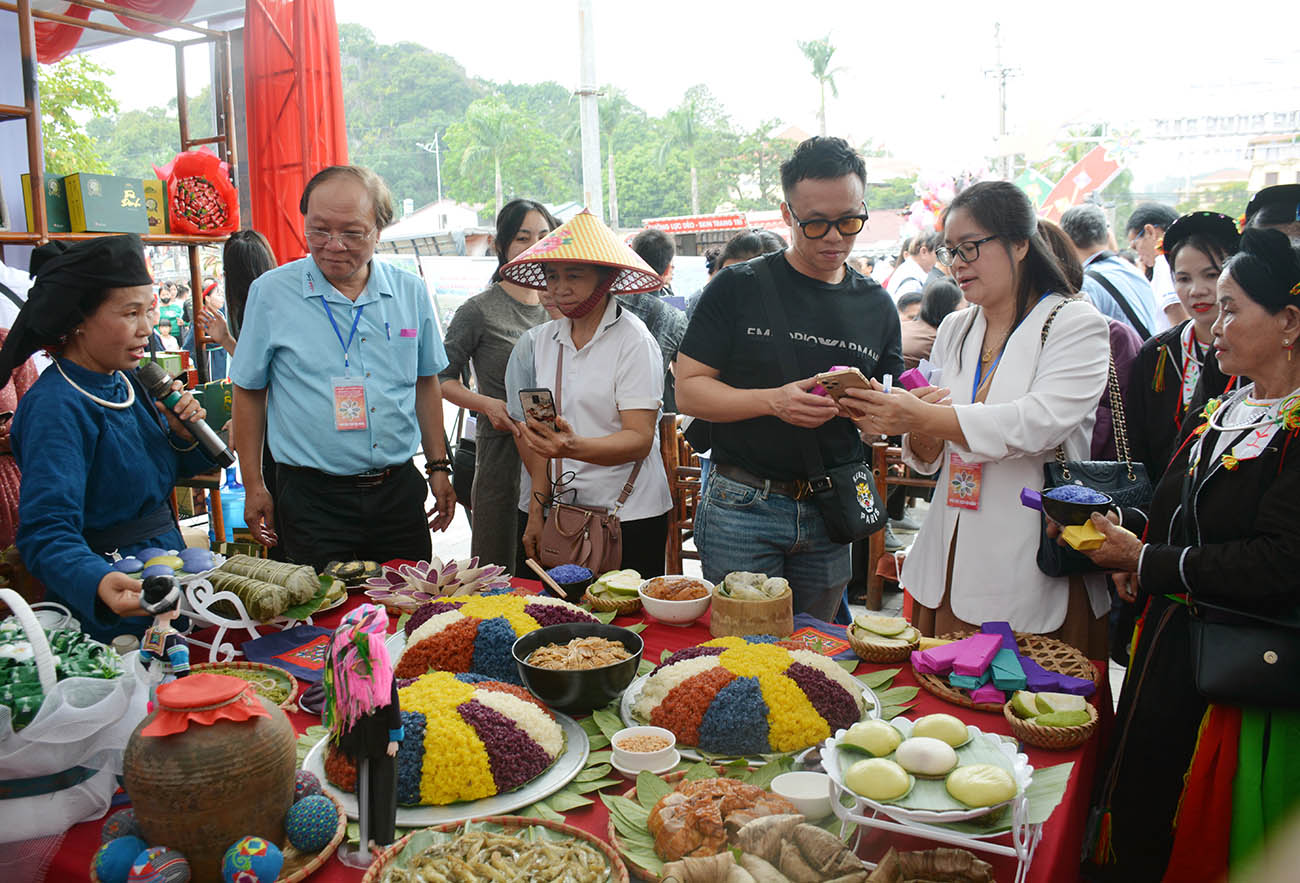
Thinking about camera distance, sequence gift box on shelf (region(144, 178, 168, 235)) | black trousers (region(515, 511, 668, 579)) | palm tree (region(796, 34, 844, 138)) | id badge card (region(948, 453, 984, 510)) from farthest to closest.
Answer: palm tree (region(796, 34, 844, 138))
gift box on shelf (region(144, 178, 168, 235))
black trousers (region(515, 511, 668, 579))
id badge card (region(948, 453, 984, 510))

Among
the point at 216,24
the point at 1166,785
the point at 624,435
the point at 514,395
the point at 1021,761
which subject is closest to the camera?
the point at 1021,761

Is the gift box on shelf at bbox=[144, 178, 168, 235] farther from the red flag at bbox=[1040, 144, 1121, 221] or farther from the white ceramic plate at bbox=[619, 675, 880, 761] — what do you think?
the red flag at bbox=[1040, 144, 1121, 221]

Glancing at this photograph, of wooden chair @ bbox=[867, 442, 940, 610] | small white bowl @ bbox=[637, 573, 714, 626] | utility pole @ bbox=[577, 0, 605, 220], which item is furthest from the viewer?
utility pole @ bbox=[577, 0, 605, 220]

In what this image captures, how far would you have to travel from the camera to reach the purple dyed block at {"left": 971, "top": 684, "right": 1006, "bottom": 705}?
1662mm

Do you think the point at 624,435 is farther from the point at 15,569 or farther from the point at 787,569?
the point at 15,569

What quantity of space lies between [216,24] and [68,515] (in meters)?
5.41

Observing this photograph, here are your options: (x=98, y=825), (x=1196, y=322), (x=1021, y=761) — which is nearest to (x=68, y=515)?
(x=98, y=825)

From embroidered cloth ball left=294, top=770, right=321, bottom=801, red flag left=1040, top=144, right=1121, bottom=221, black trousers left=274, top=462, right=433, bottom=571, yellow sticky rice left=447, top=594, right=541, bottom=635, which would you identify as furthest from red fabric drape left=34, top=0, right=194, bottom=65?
red flag left=1040, top=144, right=1121, bottom=221

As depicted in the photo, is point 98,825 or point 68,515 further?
point 68,515

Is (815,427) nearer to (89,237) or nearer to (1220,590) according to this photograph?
(1220,590)

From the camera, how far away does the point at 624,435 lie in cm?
273

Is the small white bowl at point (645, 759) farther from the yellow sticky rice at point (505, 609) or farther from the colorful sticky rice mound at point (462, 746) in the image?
the yellow sticky rice at point (505, 609)

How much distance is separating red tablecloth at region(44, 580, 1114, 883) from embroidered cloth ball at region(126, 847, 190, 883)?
17cm

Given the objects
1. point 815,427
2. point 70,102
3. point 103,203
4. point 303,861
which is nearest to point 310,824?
point 303,861
